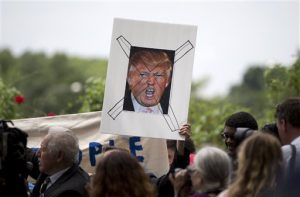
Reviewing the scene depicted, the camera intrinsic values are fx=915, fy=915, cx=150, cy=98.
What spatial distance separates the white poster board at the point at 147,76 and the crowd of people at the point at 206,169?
293mm

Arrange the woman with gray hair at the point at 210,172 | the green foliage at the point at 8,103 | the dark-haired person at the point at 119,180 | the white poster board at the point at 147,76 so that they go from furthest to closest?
1. the green foliage at the point at 8,103
2. the white poster board at the point at 147,76
3. the dark-haired person at the point at 119,180
4. the woman with gray hair at the point at 210,172

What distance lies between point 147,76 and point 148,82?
51mm

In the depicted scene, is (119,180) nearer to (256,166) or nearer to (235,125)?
(256,166)

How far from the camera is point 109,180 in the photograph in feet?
19.8

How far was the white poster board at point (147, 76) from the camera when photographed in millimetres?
7406

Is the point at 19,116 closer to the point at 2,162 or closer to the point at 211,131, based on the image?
the point at 211,131

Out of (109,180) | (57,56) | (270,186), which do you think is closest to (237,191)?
(270,186)

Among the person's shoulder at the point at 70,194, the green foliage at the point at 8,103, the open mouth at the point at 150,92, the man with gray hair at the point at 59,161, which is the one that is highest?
the open mouth at the point at 150,92

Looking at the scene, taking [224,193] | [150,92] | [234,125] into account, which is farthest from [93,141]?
[224,193]

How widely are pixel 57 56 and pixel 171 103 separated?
68.2 metres

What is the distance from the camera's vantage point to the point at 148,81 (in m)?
7.54

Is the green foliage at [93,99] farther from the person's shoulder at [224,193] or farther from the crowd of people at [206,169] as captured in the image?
the person's shoulder at [224,193]

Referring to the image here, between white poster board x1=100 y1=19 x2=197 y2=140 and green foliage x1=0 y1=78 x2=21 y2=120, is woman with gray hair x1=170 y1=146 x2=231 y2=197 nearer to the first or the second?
white poster board x1=100 y1=19 x2=197 y2=140

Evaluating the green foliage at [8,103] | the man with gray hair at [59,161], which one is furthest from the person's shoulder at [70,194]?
the green foliage at [8,103]
